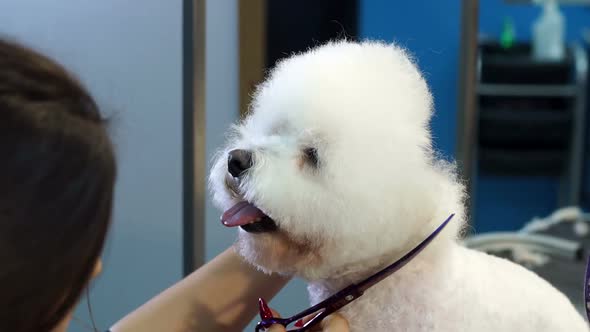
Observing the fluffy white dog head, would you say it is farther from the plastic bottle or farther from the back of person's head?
the plastic bottle

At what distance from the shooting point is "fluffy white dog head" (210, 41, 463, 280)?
594mm

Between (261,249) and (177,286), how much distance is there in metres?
0.19

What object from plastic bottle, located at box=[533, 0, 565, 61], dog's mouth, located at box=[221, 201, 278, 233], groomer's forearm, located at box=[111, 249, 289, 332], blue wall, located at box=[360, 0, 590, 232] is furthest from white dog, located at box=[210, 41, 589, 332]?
plastic bottle, located at box=[533, 0, 565, 61]

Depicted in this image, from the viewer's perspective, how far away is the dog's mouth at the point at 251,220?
23.7 inches

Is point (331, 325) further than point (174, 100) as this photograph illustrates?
No

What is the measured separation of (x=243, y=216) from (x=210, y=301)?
19 cm

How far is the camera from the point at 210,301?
0.75m

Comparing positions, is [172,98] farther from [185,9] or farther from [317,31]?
[317,31]

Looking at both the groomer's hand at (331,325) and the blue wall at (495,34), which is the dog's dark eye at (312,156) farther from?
the blue wall at (495,34)

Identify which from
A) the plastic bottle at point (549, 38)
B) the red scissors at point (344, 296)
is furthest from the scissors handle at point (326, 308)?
the plastic bottle at point (549, 38)

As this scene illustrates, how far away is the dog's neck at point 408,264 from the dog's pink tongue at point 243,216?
0.32 ft

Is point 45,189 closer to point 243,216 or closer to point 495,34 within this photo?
point 243,216

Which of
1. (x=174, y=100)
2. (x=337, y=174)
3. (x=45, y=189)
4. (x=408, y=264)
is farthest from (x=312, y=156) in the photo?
(x=174, y=100)

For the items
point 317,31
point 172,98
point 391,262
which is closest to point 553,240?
point 317,31
